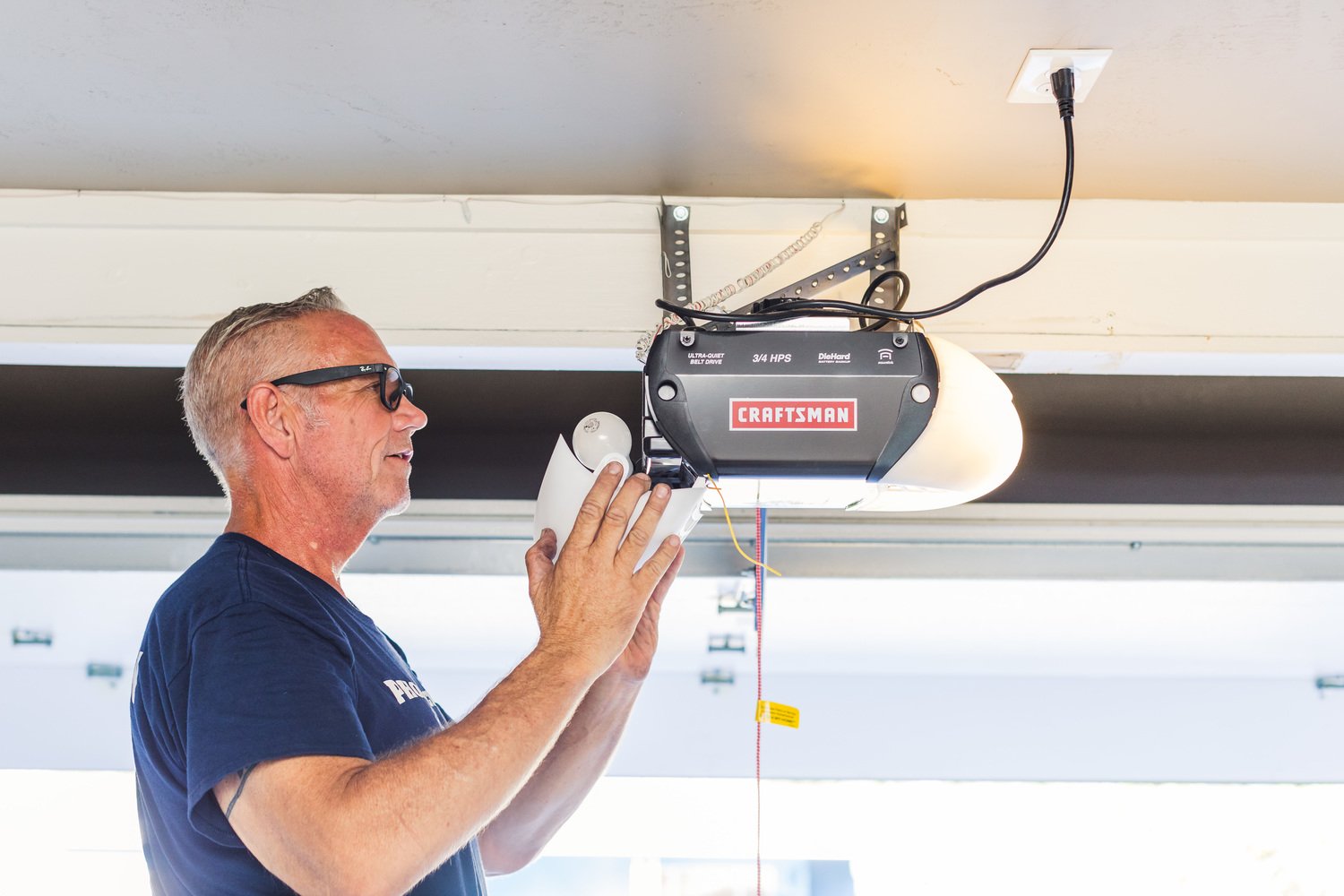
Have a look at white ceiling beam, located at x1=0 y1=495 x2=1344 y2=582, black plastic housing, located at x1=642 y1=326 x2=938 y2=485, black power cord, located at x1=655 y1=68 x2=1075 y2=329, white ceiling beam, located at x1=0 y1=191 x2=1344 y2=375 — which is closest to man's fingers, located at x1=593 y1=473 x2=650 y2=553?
black plastic housing, located at x1=642 y1=326 x2=938 y2=485

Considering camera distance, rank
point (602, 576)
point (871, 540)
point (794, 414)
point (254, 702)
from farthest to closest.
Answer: point (871, 540)
point (794, 414)
point (602, 576)
point (254, 702)

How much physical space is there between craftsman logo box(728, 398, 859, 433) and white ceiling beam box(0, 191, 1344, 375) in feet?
1.55

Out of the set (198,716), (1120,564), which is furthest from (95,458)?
(1120,564)

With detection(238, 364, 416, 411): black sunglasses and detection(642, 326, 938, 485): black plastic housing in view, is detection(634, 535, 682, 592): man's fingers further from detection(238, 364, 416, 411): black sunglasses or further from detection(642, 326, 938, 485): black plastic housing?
detection(238, 364, 416, 411): black sunglasses

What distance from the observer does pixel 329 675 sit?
0.97 meters

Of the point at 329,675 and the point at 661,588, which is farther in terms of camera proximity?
the point at 661,588

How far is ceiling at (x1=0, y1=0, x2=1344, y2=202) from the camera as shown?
132 cm

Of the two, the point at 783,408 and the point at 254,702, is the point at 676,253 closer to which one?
the point at 783,408

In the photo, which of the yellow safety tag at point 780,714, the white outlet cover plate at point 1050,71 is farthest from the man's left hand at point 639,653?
the white outlet cover plate at point 1050,71

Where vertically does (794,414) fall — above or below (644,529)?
above

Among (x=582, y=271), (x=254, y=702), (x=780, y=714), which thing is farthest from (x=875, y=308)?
(x=254, y=702)

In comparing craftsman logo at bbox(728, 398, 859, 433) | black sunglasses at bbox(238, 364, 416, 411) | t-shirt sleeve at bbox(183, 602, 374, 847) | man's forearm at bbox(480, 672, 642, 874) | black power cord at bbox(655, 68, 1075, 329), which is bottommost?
man's forearm at bbox(480, 672, 642, 874)

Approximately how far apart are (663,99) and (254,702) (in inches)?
36.4

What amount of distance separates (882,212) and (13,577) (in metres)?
1.84
